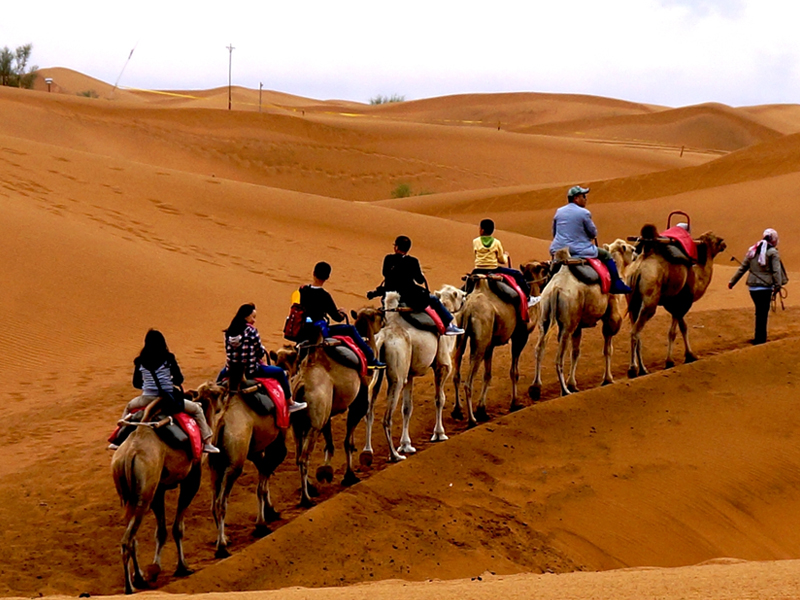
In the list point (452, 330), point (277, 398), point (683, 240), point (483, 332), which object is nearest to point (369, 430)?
point (452, 330)

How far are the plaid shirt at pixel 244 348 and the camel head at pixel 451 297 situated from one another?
12.5ft

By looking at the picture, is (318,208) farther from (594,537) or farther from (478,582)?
(478,582)

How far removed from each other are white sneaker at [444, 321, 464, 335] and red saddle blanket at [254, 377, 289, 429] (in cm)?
310

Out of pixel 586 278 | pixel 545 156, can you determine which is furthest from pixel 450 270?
pixel 545 156

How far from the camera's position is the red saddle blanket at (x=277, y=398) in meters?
11.4

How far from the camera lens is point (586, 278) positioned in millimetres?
16031

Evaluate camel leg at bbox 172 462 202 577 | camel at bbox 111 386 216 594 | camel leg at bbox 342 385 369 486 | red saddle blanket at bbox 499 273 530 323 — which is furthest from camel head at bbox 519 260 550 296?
camel at bbox 111 386 216 594

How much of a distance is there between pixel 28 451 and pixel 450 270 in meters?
16.6

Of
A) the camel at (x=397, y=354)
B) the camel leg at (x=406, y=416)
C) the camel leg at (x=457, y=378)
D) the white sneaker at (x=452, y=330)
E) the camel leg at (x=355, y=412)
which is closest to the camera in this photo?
the camel leg at (x=355, y=412)

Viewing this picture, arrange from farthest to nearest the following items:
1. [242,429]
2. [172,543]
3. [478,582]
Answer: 1. [172,543]
2. [242,429]
3. [478,582]

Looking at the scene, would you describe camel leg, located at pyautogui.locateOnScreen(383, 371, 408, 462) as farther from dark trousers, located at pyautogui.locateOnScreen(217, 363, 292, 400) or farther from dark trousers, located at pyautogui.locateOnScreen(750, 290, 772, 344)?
dark trousers, located at pyautogui.locateOnScreen(750, 290, 772, 344)

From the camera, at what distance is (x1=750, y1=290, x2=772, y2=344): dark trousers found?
760 inches

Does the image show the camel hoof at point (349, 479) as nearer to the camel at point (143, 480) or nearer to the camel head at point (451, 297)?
the camel at point (143, 480)

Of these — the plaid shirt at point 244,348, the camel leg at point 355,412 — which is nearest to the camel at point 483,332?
the camel leg at point 355,412
